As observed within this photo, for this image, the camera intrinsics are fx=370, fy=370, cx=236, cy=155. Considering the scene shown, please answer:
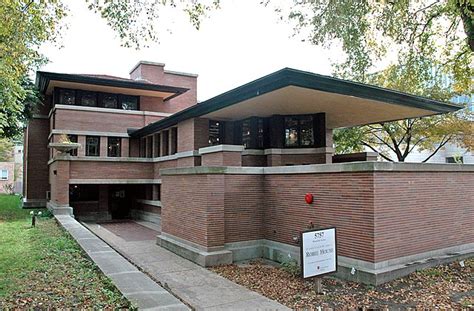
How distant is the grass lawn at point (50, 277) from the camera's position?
19.7ft

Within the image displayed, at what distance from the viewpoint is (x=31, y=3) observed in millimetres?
8234

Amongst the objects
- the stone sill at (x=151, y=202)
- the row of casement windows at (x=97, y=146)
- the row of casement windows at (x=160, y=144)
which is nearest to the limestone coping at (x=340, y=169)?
the row of casement windows at (x=160, y=144)

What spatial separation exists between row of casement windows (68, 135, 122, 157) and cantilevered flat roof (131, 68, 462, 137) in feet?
23.1

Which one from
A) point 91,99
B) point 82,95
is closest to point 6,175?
point 82,95

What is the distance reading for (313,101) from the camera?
12156 mm

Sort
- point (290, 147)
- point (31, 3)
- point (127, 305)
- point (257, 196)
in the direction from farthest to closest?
point (290, 147) → point (257, 196) → point (31, 3) → point (127, 305)

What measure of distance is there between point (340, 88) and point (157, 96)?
53.0 ft

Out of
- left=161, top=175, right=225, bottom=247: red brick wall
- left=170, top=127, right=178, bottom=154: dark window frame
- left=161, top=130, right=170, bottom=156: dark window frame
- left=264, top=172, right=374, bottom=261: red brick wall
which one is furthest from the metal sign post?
left=161, top=130, right=170, bottom=156: dark window frame

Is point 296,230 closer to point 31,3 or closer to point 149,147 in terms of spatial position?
point 31,3

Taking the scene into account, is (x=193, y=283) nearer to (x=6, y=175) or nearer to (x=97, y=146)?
(x=97, y=146)

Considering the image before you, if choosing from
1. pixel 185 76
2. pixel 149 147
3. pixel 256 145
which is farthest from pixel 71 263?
pixel 185 76

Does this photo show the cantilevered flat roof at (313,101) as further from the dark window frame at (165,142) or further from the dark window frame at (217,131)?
the dark window frame at (165,142)

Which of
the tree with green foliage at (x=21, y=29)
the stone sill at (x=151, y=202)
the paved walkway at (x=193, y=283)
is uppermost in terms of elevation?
the tree with green foliage at (x=21, y=29)

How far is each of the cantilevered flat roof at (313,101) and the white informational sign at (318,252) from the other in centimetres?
443
